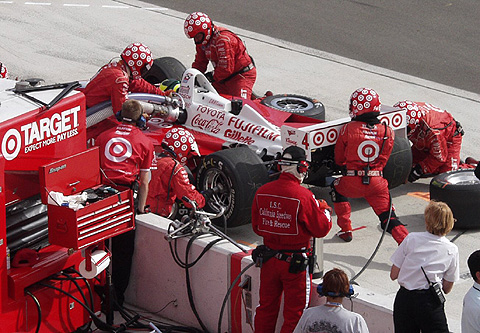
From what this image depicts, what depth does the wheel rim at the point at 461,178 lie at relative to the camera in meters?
10.3

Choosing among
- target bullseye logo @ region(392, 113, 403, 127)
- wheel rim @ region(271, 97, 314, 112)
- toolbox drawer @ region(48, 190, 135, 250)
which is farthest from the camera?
wheel rim @ region(271, 97, 314, 112)

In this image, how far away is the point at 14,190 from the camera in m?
7.23

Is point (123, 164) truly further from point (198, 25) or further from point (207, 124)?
point (198, 25)

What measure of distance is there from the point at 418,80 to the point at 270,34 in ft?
11.4

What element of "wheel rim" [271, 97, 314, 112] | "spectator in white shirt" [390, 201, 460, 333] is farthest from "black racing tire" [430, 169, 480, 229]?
"spectator in white shirt" [390, 201, 460, 333]

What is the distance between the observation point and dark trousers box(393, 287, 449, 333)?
261 inches

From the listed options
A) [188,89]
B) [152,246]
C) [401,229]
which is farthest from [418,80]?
[152,246]

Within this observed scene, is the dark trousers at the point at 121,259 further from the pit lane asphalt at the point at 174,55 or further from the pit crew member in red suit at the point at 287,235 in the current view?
the pit lane asphalt at the point at 174,55

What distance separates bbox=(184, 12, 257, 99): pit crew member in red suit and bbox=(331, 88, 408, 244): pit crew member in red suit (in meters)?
3.06

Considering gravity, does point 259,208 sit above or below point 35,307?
above

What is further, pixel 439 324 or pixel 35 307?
pixel 35 307

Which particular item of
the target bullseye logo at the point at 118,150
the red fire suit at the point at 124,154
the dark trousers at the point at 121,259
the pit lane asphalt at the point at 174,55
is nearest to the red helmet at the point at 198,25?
the pit lane asphalt at the point at 174,55

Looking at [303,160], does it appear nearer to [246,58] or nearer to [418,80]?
[246,58]

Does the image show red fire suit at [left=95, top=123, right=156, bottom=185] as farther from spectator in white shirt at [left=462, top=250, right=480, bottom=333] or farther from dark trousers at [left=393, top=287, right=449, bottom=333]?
spectator in white shirt at [left=462, top=250, right=480, bottom=333]
